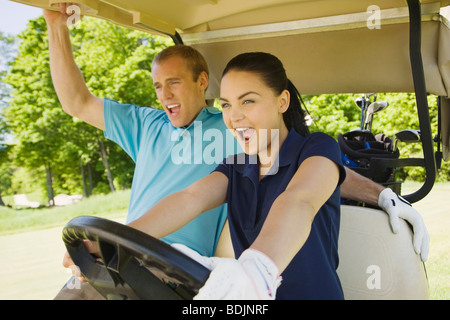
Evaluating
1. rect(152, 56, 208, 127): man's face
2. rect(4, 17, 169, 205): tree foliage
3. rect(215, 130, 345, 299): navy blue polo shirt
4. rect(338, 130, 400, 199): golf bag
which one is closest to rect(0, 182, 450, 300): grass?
rect(338, 130, 400, 199): golf bag

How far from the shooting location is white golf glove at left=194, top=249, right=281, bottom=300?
907 mm

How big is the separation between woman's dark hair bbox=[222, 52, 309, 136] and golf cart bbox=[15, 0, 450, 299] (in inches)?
15.3

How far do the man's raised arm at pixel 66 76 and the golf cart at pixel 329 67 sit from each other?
0.19 m

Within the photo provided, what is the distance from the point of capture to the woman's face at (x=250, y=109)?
1623 mm

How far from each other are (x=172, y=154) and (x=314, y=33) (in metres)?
0.87

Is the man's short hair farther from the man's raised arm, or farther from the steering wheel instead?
the steering wheel

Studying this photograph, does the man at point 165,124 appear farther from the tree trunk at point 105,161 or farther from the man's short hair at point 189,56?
the tree trunk at point 105,161

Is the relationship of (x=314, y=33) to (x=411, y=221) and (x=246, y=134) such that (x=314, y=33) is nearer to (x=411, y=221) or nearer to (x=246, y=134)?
(x=246, y=134)

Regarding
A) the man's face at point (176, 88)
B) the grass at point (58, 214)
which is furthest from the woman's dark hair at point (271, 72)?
the grass at point (58, 214)

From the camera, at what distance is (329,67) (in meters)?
2.23

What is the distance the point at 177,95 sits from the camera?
2.37 m
